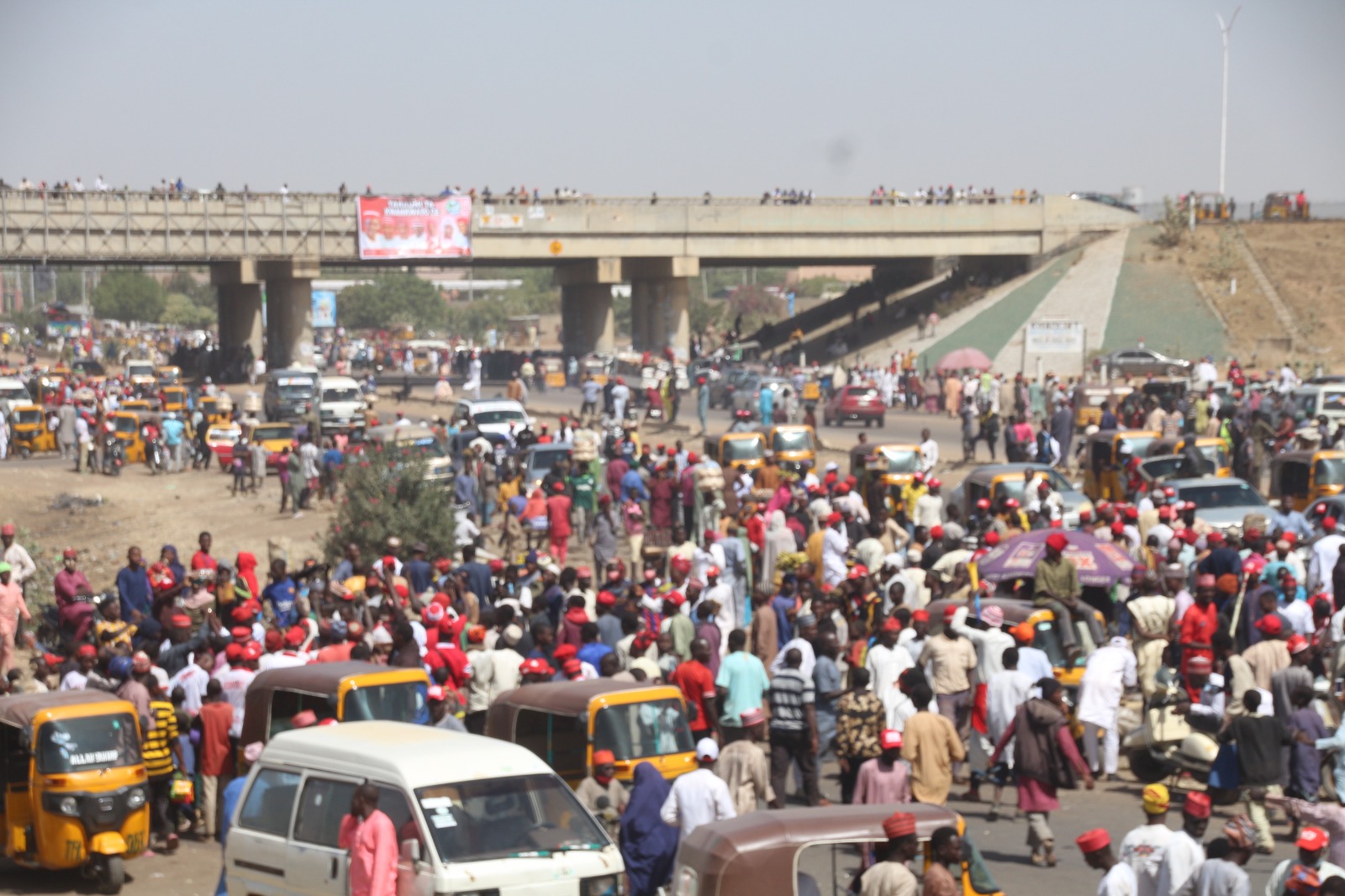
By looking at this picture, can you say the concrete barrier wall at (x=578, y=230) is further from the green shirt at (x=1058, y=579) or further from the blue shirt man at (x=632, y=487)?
the green shirt at (x=1058, y=579)

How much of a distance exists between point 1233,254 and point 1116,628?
171ft

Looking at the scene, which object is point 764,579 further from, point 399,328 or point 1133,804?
point 399,328

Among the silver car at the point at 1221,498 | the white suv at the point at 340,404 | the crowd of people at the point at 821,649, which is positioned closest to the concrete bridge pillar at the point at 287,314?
the white suv at the point at 340,404

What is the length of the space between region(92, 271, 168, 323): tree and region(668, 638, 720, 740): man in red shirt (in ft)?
461

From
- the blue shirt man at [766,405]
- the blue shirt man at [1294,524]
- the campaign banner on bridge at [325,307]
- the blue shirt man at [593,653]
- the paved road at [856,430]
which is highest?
the campaign banner on bridge at [325,307]

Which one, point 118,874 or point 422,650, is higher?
point 422,650

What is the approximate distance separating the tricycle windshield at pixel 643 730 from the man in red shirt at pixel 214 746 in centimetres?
327

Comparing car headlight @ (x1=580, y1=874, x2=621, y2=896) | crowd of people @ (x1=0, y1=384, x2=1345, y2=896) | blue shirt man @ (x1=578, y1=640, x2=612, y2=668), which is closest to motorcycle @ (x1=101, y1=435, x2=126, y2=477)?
crowd of people @ (x1=0, y1=384, x2=1345, y2=896)

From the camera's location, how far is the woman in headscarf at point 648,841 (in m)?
9.57

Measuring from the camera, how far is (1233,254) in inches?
2522

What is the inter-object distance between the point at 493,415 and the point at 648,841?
25097 millimetres

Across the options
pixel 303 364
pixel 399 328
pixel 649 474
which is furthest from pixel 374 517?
pixel 399 328

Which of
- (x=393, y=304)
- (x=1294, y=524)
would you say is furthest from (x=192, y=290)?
(x=1294, y=524)

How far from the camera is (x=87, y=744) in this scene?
11492 millimetres
